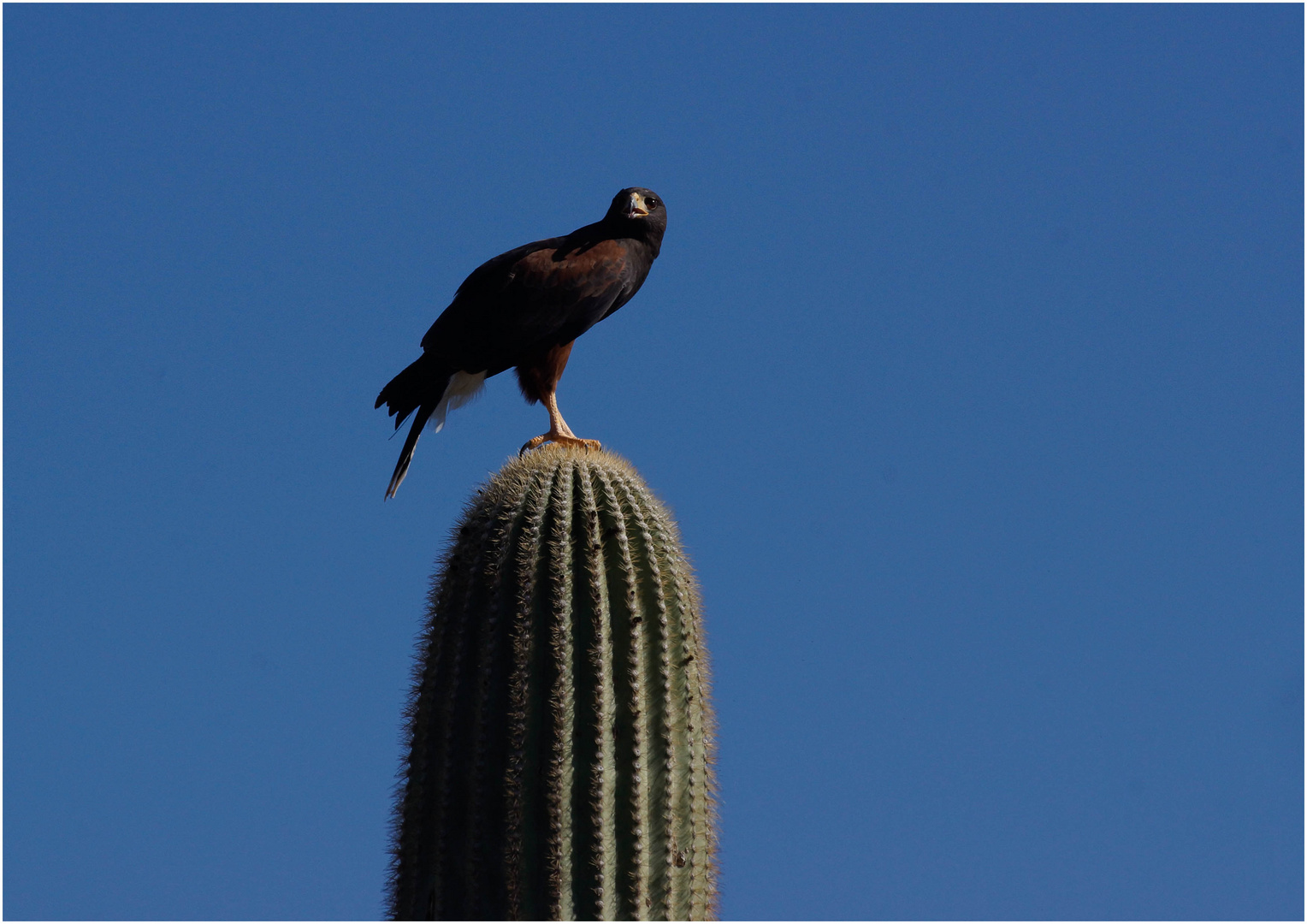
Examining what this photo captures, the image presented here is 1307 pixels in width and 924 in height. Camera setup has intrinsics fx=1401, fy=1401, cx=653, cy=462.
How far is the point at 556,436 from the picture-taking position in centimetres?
668

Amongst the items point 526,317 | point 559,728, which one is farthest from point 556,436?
point 559,728

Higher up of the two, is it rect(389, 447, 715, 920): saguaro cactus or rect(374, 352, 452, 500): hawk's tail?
rect(374, 352, 452, 500): hawk's tail

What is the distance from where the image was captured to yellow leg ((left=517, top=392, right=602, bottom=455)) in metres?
6.38

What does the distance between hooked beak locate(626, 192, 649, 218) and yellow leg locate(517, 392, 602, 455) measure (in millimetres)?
1143

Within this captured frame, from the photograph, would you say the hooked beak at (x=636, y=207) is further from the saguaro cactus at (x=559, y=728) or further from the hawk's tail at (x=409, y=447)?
the saguaro cactus at (x=559, y=728)

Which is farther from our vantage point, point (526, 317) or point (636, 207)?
point (636, 207)

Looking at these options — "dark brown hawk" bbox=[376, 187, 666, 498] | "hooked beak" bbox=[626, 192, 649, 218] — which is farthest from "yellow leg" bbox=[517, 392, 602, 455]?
"hooked beak" bbox=[626, 192, 649, 218]

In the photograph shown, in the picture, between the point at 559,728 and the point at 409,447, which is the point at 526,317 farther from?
the point at 559,728

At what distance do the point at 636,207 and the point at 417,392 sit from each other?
1.55 m

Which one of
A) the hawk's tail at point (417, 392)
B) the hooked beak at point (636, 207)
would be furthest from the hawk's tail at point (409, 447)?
the hooked beak at point (636, 207)

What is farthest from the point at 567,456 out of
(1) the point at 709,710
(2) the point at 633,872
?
(2) the point at 633,872

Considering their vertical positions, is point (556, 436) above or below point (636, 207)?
below

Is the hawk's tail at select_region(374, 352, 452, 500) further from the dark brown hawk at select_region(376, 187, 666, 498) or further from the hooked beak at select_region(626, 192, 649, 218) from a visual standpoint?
the hooked beak at select_region(626, 192, 649, 218)

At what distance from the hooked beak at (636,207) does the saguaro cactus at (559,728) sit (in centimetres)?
281
